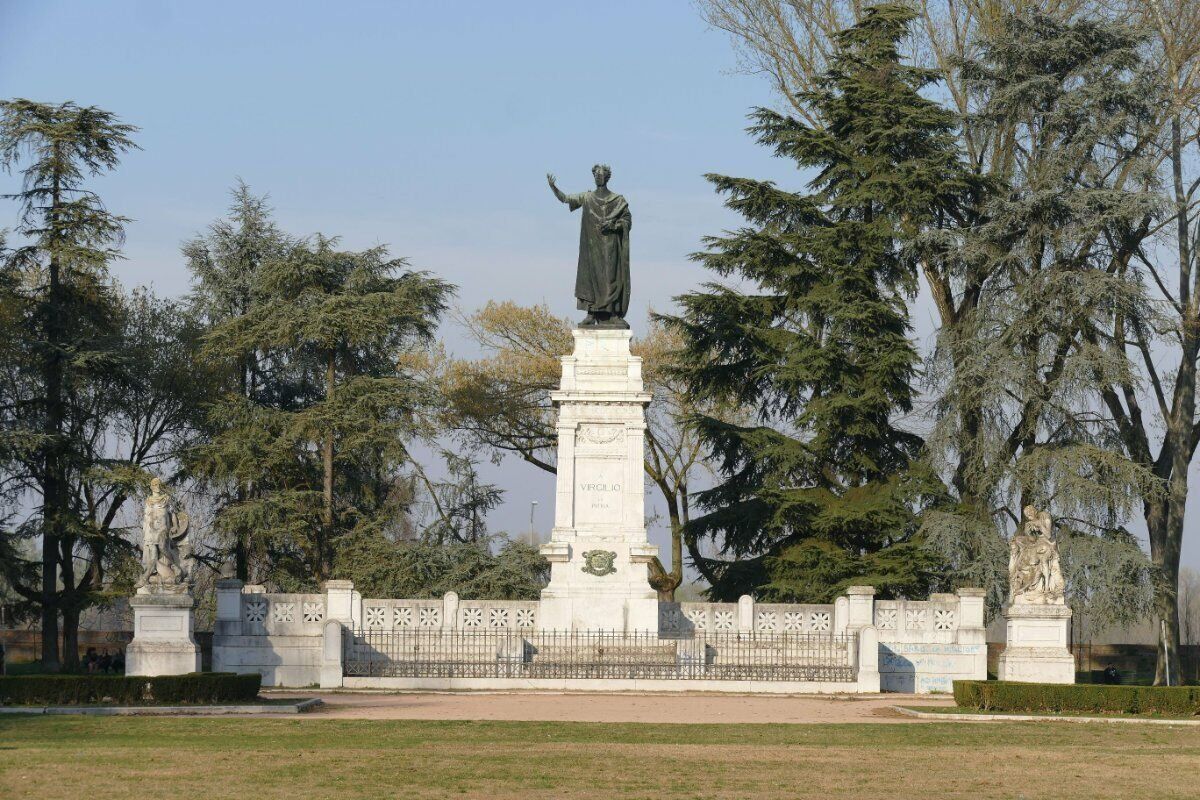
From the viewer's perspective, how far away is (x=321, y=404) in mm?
45375

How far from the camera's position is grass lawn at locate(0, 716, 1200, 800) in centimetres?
1669

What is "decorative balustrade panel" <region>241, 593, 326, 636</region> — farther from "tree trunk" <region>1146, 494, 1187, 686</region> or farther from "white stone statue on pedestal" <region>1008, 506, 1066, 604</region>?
"tree trunk" <region>1146, 494, 1187, 686</region>

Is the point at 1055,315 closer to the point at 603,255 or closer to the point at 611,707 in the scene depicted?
the point at 603,255

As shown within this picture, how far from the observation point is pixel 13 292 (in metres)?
42.8

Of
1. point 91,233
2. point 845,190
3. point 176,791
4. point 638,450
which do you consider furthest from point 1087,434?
point 176,791

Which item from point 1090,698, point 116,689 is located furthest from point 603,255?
point 116,689

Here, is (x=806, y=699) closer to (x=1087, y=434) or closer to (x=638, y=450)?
(x=638, y=450)

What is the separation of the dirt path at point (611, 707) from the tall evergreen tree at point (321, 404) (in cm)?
1454

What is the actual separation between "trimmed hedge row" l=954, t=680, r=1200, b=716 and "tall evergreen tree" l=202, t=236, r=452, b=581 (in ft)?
70.1

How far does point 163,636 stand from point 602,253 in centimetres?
1256

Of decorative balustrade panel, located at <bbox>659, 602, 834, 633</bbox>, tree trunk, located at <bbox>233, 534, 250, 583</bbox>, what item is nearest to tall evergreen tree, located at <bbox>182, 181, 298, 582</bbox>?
tree trunk, located at <bbox>233, 534, 250, 583</bbox>

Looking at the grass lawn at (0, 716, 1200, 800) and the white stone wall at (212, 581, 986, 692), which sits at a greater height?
the white stone wall at (212, 581, 986, 692)

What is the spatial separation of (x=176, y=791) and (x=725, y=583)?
2576 cm

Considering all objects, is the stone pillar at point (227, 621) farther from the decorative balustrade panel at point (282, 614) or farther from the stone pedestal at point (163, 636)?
the stone pedestal at point (163, 636)
